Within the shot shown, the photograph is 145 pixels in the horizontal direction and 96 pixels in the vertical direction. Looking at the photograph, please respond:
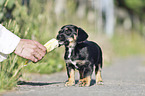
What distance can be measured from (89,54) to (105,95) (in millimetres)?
903

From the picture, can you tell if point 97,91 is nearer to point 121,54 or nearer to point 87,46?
point 87,46

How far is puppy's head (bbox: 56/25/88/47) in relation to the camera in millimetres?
4223

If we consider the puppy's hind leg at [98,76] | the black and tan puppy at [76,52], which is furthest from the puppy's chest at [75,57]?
the puppy's hind leg at [98,76]

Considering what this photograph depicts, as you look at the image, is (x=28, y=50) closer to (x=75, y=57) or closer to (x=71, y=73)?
(x=75, y=57)

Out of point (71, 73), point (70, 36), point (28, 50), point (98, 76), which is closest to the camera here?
point (28, 50)

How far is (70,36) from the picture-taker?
14.0 feet

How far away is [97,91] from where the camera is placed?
12.9 feet

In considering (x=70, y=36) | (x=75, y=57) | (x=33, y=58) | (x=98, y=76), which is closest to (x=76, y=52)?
(x=75, y=57)

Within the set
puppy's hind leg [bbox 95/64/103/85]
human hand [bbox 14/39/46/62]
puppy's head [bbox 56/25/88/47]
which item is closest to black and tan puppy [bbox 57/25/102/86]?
puppy's head [bbox 56/25/88/47]

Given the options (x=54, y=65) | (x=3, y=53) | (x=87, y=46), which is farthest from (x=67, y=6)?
(x=3, y=53)

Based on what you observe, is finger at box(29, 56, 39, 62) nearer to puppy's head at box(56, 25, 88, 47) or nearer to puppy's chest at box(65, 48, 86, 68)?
puppy's head at box(56, 25, 88, 47)

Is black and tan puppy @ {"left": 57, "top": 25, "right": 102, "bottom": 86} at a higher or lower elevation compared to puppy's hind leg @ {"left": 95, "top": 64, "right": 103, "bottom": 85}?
higher

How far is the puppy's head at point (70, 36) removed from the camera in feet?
13.9

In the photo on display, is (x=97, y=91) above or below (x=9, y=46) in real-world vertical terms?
below
